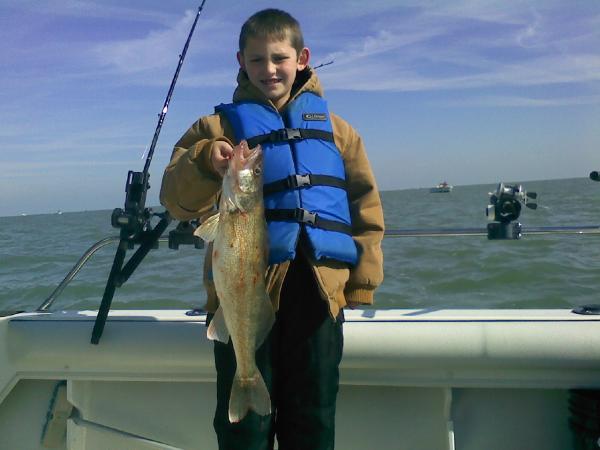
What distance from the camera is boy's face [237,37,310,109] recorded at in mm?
2316

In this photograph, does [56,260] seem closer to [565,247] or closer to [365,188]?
[565,247]

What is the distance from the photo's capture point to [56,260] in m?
14.3

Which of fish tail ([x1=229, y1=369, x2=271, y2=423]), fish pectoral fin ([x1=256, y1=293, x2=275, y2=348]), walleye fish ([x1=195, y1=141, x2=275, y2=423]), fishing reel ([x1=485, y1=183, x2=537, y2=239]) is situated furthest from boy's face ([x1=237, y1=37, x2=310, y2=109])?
fishing reel ([x1=485, y1=183, x2=537, y2=239])

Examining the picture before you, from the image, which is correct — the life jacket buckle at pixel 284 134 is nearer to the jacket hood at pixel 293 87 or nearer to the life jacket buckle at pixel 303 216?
the jacket hood at pixel 293 87

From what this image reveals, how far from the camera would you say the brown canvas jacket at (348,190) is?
7.19 feet

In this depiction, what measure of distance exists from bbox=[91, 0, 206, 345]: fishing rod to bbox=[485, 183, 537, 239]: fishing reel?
192 cm

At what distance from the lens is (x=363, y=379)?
3.06 metres

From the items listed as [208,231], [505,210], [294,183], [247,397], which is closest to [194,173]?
[208,231]

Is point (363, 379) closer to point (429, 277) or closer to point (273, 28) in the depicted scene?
point (273, 28)

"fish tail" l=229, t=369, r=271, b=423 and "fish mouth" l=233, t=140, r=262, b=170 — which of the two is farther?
"fish tail" l=229, t=369, r=271, b=423

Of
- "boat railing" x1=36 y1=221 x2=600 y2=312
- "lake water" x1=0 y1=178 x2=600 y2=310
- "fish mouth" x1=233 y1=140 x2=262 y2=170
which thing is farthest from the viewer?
"lake water" x1=0 y1=178 x2=600 y2=310

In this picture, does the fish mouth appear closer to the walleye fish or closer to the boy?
the walleye fish

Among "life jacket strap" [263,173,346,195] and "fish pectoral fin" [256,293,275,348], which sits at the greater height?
"life jacket strap" [263,173,346,195]

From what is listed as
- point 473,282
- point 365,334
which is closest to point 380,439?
point 365,334
